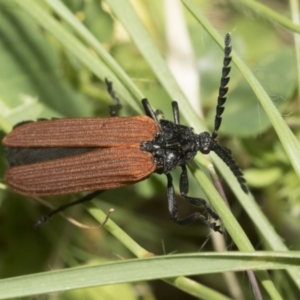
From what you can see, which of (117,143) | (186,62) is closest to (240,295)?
(117,143)

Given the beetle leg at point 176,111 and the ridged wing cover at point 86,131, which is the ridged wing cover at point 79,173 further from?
the beetle leg at point 176,111

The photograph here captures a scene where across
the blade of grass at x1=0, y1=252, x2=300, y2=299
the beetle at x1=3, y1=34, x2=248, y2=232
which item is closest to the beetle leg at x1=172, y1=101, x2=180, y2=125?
the beetle at x1=3, y1=34, x2=248, y2=232

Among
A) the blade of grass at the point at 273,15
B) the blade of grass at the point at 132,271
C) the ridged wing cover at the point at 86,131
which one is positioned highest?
the blade of grass at the point at 273,15

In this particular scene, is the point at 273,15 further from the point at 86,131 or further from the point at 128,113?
the point at 128,113

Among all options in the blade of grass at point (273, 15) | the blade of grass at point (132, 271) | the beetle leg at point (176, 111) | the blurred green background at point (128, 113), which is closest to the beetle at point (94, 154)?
the beetle leg at point (176, 111)

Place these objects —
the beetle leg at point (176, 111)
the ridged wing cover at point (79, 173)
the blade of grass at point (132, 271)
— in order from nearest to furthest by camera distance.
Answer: the blade of grass at point (132, 271) → the beetle leg at point (176, 111) → the ridged wing cover at point (79, 173)

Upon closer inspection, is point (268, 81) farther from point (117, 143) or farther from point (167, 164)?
point (117, 143)
